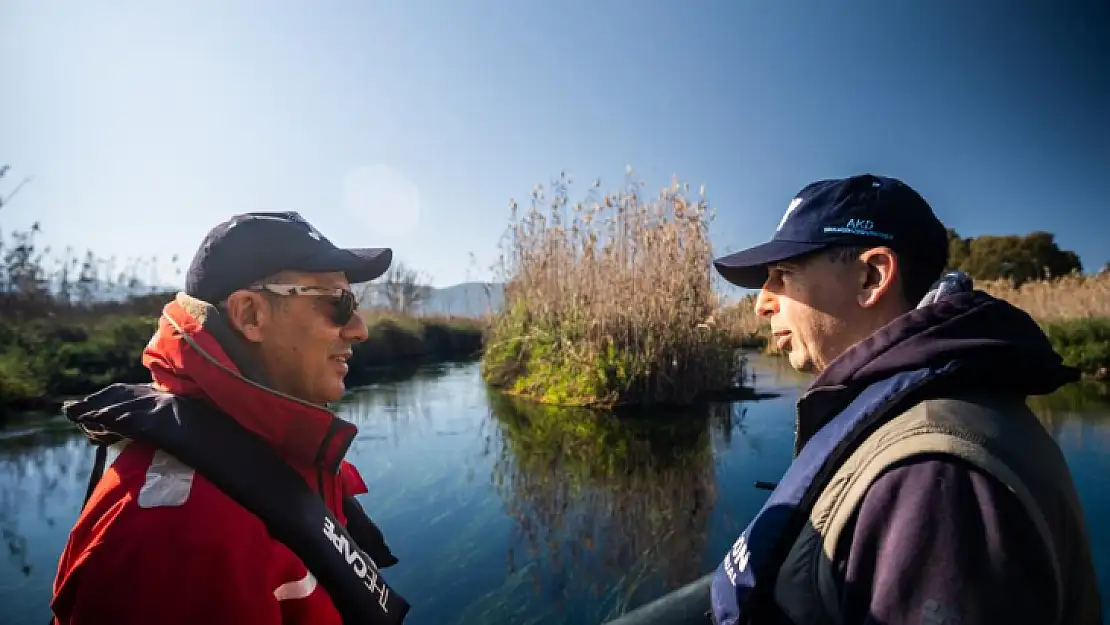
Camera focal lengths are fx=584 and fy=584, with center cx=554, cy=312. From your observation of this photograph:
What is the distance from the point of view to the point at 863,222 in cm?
142

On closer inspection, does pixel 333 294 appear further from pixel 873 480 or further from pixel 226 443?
pixel 873 480

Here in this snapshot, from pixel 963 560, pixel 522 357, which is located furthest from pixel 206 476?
pixel 522 357

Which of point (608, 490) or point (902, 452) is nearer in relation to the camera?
point (902, 452)

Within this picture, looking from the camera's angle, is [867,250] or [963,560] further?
[867,250]

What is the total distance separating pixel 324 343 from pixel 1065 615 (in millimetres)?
1688

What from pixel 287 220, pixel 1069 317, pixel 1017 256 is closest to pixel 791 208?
pixel 287 220

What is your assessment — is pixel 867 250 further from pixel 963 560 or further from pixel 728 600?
pixel 728 600

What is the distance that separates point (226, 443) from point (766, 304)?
55.7 inches

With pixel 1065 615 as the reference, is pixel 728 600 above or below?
below

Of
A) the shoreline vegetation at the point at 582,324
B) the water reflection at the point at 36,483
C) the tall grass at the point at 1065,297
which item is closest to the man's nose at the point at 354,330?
the water reflection at the point at 36,483

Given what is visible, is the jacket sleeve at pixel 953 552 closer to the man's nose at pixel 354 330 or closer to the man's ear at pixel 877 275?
the man's ear at pixel 877 275

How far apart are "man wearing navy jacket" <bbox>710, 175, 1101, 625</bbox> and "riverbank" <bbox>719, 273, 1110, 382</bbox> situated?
738 cm

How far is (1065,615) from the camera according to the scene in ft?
3.27

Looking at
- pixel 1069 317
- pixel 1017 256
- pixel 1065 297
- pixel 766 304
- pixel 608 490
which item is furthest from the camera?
pixel 1017 256
